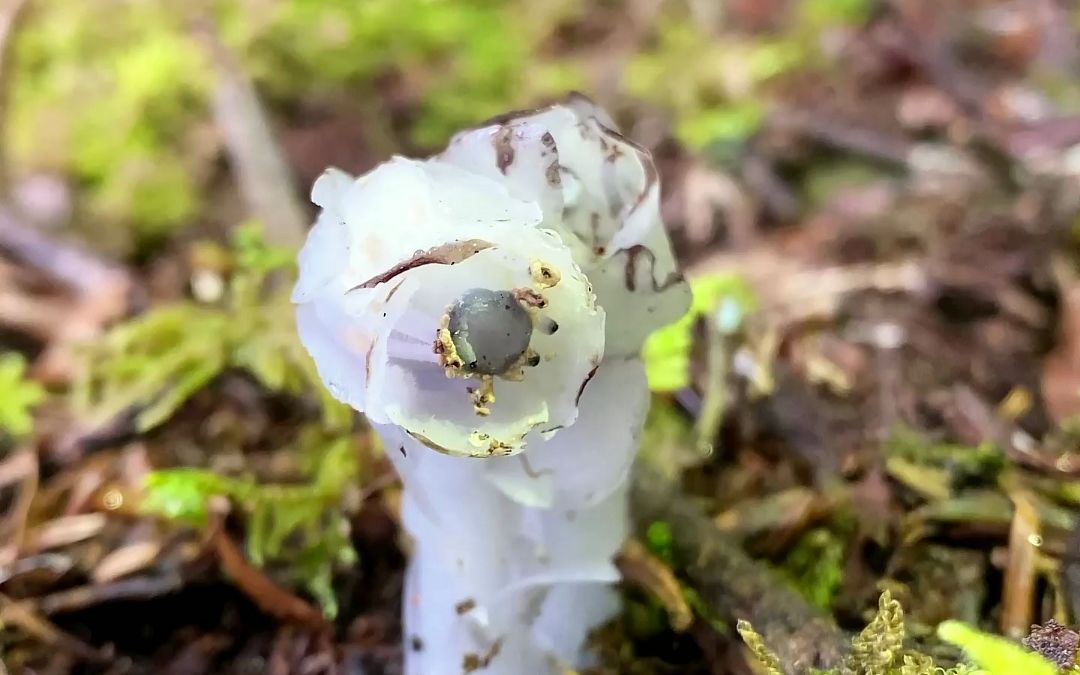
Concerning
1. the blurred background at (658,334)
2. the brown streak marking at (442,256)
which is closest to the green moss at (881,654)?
the blurred background at (658,334)

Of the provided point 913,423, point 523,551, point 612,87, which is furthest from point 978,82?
point 523,551

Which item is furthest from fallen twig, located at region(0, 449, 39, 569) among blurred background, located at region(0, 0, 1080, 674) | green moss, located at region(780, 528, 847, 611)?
green moss, located at region(780, 528, 847, 611)

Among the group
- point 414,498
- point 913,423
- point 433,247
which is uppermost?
point 433,247

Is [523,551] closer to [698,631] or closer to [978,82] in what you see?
[698,631]

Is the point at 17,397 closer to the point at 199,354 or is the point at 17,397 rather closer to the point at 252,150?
the point at 199,354

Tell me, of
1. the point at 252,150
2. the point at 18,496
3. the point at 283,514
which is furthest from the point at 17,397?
the point at 252,150
